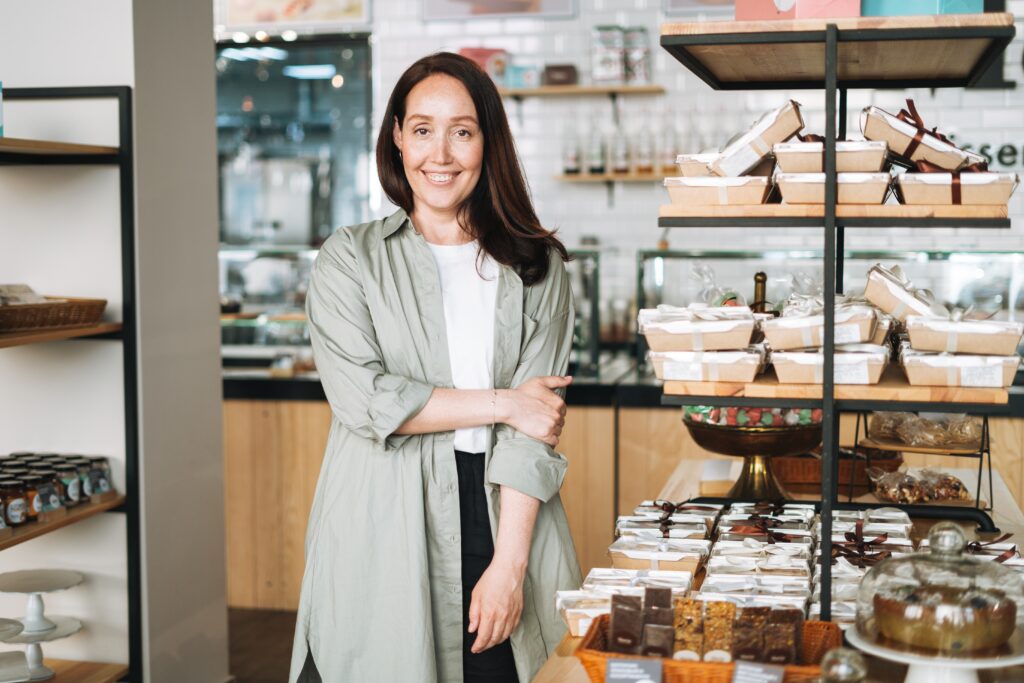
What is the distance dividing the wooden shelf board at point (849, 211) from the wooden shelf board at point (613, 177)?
450cm

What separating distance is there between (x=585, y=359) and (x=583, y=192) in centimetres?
226

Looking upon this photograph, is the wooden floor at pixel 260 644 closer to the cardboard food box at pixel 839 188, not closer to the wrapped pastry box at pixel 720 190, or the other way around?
the wrapped pastry box at pixel 720 190

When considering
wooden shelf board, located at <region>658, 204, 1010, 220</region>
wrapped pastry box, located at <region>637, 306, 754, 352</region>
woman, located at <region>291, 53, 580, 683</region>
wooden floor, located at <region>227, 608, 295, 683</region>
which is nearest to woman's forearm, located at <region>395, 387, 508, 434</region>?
woman, located at <region>291, 53, 580, 683</region>

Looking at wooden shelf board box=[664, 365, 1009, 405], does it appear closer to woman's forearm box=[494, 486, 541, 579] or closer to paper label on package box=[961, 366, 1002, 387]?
paper label on package box=[961, 366, 1002, 387]

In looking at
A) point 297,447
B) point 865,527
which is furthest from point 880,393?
point 297,447

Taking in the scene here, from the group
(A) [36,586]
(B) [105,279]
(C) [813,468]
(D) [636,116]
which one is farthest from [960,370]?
(D) [636,116]

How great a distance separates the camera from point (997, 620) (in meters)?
1.40

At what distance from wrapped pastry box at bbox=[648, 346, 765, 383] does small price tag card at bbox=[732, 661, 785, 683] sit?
1.51 ft

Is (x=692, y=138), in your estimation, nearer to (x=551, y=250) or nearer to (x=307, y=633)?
(x=551, y=250)

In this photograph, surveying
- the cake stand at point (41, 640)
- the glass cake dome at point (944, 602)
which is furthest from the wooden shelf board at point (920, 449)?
the cake stand at point (41, 640)

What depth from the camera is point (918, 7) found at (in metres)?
1.72

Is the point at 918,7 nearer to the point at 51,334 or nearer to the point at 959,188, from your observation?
the point at 959,188

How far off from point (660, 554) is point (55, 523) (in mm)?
1592

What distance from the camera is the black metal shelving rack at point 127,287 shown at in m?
3.06
